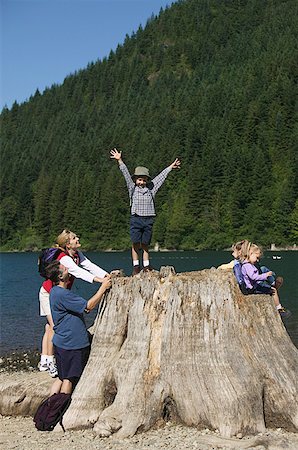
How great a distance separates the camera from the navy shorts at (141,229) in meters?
14.4

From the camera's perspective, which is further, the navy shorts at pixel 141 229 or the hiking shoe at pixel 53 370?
the navy shorts at pixel 141 229

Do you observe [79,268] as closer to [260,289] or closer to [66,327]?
[66,327]

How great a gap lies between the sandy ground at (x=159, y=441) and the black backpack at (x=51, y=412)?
16 cm

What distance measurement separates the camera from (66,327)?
11.5m

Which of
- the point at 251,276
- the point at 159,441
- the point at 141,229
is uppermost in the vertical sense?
the point at 141,229

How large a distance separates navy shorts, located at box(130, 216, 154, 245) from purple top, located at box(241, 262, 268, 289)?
2.72m

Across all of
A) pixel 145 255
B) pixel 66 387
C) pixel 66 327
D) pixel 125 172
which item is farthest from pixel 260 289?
pixel 66 387

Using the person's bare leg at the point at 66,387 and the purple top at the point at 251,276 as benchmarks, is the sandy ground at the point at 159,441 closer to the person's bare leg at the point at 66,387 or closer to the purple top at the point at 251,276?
the person's bare leg at the point at 66,387

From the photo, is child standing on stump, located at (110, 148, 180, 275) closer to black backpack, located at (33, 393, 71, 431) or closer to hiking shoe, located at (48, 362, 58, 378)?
hiking shoe, located at (48, 362, 58, 378)

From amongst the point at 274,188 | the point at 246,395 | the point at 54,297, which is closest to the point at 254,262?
the point at 246,395

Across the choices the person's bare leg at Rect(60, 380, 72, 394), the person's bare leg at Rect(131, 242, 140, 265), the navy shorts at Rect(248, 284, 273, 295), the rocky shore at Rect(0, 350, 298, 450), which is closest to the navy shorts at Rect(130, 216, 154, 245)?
the person's bare leg at Rect(131, 242, 140, 265)

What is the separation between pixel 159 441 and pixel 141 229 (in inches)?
212

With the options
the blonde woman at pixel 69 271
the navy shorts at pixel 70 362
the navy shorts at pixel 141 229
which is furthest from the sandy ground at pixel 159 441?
the navy shorts at pixel 141 229

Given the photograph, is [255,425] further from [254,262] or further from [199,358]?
[254,262]
